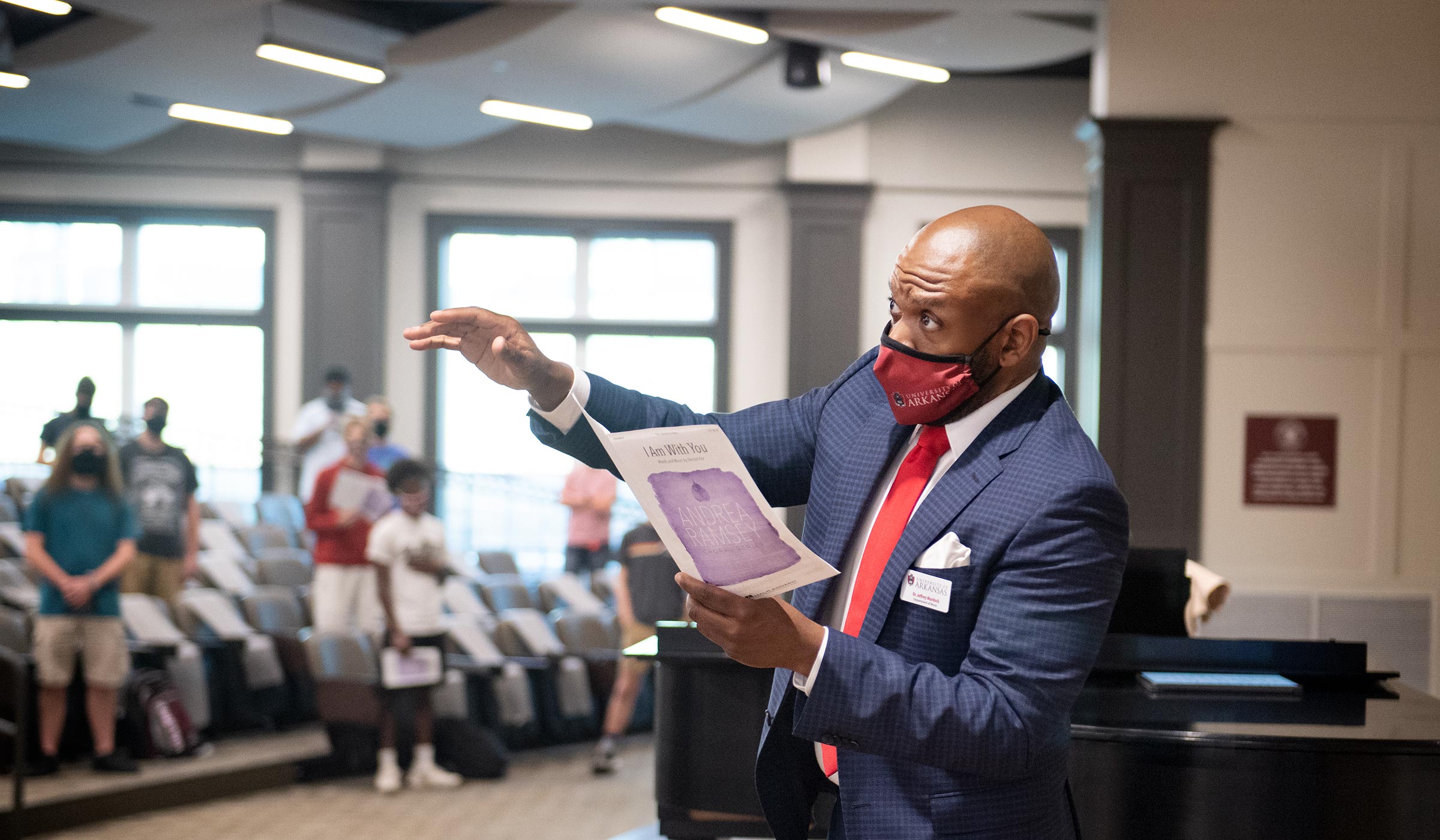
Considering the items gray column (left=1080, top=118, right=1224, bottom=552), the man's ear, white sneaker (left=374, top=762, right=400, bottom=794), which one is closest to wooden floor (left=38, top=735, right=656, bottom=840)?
white sneaker (left=374, top=762, right=400, bottom=794)

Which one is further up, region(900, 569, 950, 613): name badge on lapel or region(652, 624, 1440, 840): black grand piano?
region(900, 569, 950, 613): name badge on lapel

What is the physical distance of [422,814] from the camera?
499 cm

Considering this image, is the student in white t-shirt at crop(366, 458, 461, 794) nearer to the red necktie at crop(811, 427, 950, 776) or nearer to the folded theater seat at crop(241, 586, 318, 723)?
the folded theater seat at crop(241, 586, 318, 723)

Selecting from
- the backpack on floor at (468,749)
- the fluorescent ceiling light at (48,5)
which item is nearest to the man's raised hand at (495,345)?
the backpack on floor at (468,749)

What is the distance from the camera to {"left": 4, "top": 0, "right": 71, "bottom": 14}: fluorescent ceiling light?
5.96 metres

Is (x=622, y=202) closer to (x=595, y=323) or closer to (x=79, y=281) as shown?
(x=595, y=323)

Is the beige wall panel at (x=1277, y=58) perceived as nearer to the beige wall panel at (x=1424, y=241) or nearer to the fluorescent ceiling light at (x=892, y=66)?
the beige wall panel at (x=1424, y=241)

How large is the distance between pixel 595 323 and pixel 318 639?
4.70 m

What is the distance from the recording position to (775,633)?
4.23 feet

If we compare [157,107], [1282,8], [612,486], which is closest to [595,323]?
[612,486]

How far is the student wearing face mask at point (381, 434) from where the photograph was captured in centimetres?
681

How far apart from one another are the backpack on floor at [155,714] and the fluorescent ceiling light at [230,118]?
14.0 ft

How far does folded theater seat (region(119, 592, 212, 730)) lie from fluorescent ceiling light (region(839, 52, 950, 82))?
15.8ft

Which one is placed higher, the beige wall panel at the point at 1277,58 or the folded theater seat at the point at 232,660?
the beige wall panel at the point at 1277,58
